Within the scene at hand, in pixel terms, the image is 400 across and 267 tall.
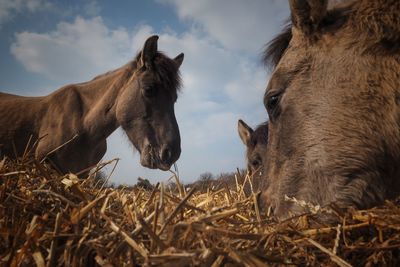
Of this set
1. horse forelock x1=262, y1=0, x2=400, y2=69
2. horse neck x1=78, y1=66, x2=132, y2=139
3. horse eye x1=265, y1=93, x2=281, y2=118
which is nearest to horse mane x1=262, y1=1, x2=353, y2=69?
horse forelock x1=262, y1=0, x2=400, y2=69

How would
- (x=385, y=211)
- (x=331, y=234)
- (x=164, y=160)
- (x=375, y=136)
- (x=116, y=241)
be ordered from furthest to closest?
(x=164, y=160)
(x=375, y=136)
(x=385, y=211)
(x=331, y=234)
(x=116, y=241)

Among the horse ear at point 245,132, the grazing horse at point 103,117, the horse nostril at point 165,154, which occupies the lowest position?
the horse nostril at point 165,154

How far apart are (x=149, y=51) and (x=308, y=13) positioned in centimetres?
454

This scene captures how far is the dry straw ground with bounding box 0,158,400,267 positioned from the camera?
101cm

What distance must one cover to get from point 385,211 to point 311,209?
0.36 m

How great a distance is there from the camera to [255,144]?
19.5 ft

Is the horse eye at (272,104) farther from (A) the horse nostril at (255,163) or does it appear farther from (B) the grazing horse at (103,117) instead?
(B) the grazing horse at (103,117)

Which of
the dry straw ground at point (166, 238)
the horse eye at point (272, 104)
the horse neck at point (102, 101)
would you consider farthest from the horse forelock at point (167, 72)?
the dry straw ground at point (166, 238)

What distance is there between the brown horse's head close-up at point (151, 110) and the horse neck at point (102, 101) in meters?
0.19

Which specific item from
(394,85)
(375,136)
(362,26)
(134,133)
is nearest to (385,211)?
(375,136)

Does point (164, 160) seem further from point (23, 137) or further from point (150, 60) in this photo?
point (23, 137)

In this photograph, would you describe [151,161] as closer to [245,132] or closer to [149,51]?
[245,132]

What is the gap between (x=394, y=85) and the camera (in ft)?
6.20

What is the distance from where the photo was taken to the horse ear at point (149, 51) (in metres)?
6.13
